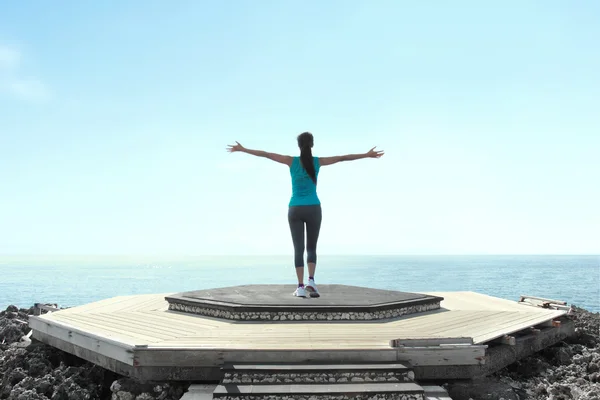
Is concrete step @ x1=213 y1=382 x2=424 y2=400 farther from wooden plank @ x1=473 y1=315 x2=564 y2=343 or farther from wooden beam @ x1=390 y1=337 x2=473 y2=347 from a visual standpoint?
wooden plank @ x1=473 y1=315 x2=564 y2=343

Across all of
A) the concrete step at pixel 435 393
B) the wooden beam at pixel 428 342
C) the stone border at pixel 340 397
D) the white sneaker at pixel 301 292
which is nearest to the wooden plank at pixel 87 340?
the stone border at pixel 340 397

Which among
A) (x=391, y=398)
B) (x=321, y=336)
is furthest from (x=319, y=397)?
(x=321, y=336)

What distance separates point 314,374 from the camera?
471 centimetres

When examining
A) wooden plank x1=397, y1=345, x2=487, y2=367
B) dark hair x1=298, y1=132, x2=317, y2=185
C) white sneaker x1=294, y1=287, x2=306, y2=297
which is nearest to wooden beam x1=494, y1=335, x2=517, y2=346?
wooden plank x1=397, y1=345, x2=487, y2=367

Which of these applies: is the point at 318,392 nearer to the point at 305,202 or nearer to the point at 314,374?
the point at 314,374

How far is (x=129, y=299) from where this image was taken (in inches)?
394

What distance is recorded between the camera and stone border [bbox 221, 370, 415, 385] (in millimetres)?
4625

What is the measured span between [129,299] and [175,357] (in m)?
5.55

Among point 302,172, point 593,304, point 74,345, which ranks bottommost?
point 593,304

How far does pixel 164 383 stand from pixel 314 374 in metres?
1.83

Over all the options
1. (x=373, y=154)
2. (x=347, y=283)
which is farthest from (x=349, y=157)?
(x=347, y=283)

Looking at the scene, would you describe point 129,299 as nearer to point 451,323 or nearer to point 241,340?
point 241,340

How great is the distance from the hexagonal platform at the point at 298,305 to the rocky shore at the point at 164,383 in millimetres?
1835

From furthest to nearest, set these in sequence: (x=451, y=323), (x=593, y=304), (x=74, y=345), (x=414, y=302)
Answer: (x=593, y=304)
(x=414, y=302)
(x=451, y=323)
(x=74, y=345)
